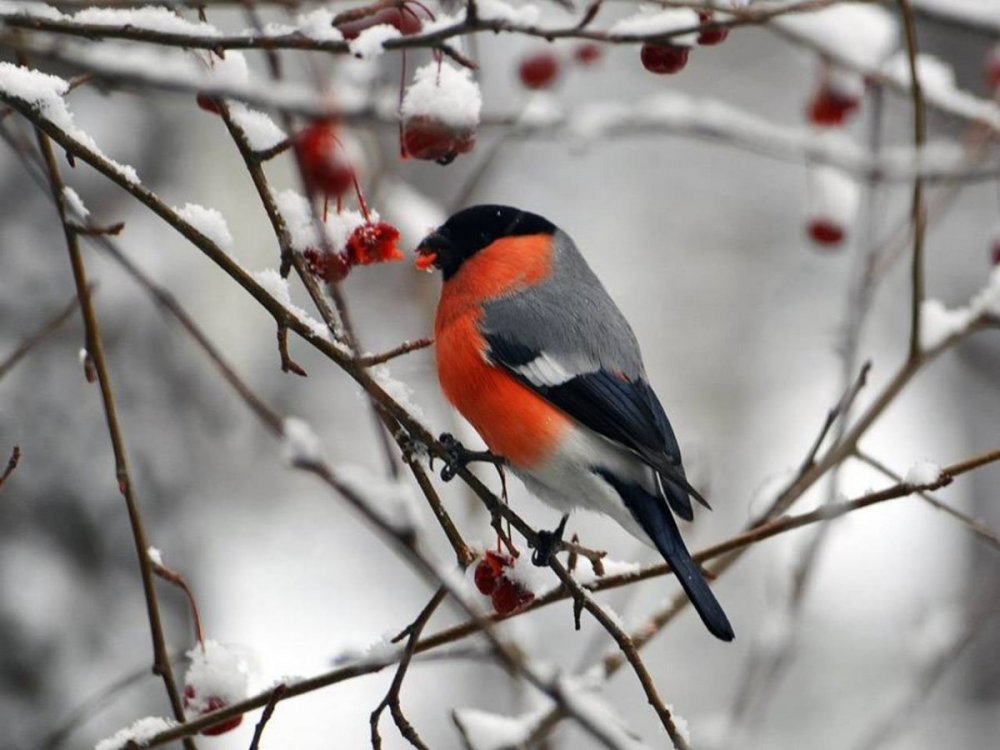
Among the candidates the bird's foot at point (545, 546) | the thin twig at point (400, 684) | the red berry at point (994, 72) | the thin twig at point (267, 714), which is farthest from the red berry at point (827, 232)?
the thin twig at point (267, 714)

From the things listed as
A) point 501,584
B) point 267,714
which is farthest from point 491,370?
point 267,714

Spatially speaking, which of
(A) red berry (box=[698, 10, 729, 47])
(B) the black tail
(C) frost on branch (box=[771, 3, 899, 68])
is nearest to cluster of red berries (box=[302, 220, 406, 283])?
(A) red berry (box=[698, 10, 729, 47])

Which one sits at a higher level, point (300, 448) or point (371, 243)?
point (371, 243)

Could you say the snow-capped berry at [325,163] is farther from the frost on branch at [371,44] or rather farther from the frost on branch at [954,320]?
the frost on branch at [954,320]

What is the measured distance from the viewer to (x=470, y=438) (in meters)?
2.82

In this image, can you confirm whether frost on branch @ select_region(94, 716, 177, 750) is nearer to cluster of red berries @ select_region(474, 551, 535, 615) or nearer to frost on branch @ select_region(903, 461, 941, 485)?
cluster of red berries @ select_region(474, 551, 535, 615)

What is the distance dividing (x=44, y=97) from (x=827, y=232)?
1.91 meters

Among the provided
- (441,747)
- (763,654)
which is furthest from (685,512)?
(441,747)

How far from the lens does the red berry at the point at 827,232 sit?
303 cm

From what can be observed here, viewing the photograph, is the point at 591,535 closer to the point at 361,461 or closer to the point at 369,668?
the point at 361,461

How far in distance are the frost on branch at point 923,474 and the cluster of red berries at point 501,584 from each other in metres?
0.55

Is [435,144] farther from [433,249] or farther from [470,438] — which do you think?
[470,438]

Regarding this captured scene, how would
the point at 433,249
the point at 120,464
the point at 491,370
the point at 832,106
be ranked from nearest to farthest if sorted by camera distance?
the point at 120,464 → the point at 491,370 → the point at 433,249 → the point at 832,106

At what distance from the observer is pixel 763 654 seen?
231 centimetres
